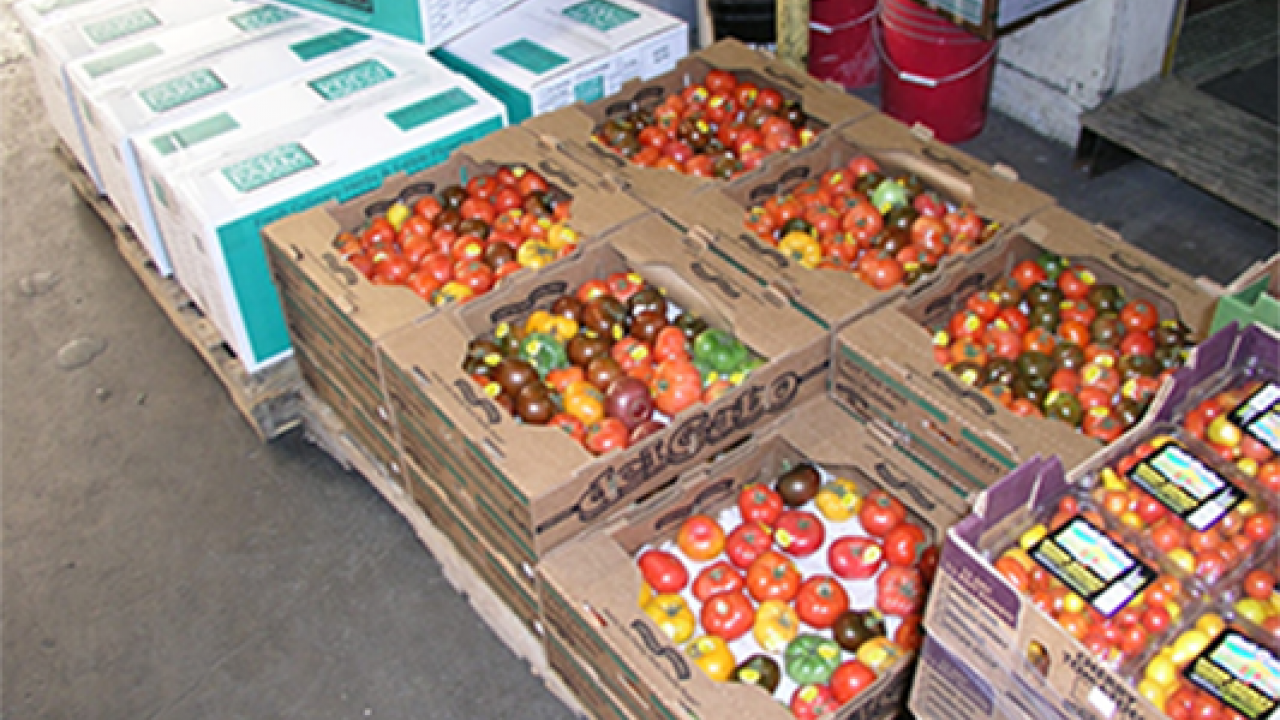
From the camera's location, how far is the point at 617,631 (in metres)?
3.04

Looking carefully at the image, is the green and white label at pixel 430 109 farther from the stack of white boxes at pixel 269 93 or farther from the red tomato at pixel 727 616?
the red tomato at pixel 727 616

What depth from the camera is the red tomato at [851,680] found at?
2994 millimetres

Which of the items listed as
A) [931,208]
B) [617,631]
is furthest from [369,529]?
[931,208]

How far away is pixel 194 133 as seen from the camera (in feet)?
15.0

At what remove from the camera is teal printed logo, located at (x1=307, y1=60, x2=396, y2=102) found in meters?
4.78

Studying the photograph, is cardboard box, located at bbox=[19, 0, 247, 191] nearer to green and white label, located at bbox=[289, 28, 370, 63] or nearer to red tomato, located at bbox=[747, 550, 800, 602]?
green and white label, located at bbox=[289, 28, 370, 63]

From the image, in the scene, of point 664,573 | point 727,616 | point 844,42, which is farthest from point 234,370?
point 844,42

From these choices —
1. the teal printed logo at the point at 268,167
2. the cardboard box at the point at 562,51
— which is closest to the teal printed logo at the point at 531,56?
the cardboard box at the point at 562,51

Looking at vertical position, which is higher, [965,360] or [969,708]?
[969,708]

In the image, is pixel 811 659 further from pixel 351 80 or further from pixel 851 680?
pixel 351 80

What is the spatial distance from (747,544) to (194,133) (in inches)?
106

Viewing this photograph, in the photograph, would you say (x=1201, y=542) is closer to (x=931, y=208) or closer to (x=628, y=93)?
(x=931, y=208)

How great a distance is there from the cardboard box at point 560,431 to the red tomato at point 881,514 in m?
0.39

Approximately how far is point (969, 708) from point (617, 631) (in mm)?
993
